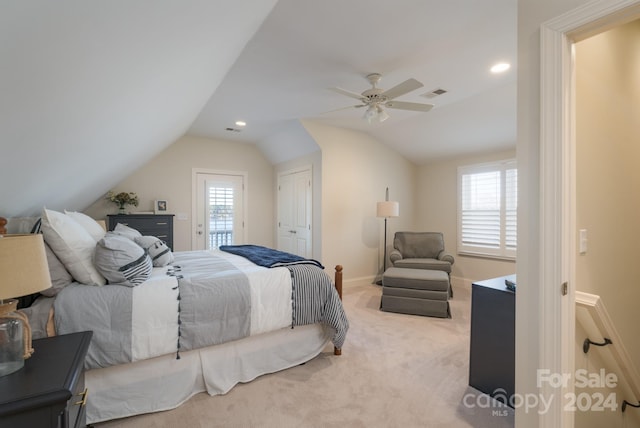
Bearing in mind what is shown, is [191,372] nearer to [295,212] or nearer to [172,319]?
[172,319]

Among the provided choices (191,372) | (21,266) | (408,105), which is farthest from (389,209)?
(21,266)

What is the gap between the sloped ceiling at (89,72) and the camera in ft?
2.74

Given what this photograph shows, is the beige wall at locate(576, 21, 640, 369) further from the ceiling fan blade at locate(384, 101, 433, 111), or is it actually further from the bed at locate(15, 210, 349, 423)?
the bed at locate(15, 210, 349, 423)

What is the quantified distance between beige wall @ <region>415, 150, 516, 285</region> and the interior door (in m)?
2.33

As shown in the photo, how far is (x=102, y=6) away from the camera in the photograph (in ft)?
2.88

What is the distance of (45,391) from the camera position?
949mm

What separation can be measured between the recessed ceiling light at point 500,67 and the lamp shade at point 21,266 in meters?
3.61

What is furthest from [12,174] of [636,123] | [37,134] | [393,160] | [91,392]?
[393,160]

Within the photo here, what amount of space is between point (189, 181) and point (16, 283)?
462 centimetres

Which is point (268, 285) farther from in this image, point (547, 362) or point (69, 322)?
point (547, 362)

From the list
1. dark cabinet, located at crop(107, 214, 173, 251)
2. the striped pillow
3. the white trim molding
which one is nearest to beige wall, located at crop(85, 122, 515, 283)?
dark cabinet, located at crop(107, 214, 173, 251)

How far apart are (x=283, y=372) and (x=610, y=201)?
2.42 meters

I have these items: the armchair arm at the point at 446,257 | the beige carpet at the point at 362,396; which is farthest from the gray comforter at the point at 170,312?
the armchair arm at the point at 446,257

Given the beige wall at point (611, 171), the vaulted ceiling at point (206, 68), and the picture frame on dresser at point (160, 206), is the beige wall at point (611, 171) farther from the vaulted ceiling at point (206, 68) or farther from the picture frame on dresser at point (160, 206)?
the picture frame on dresser at point (160, 206)
